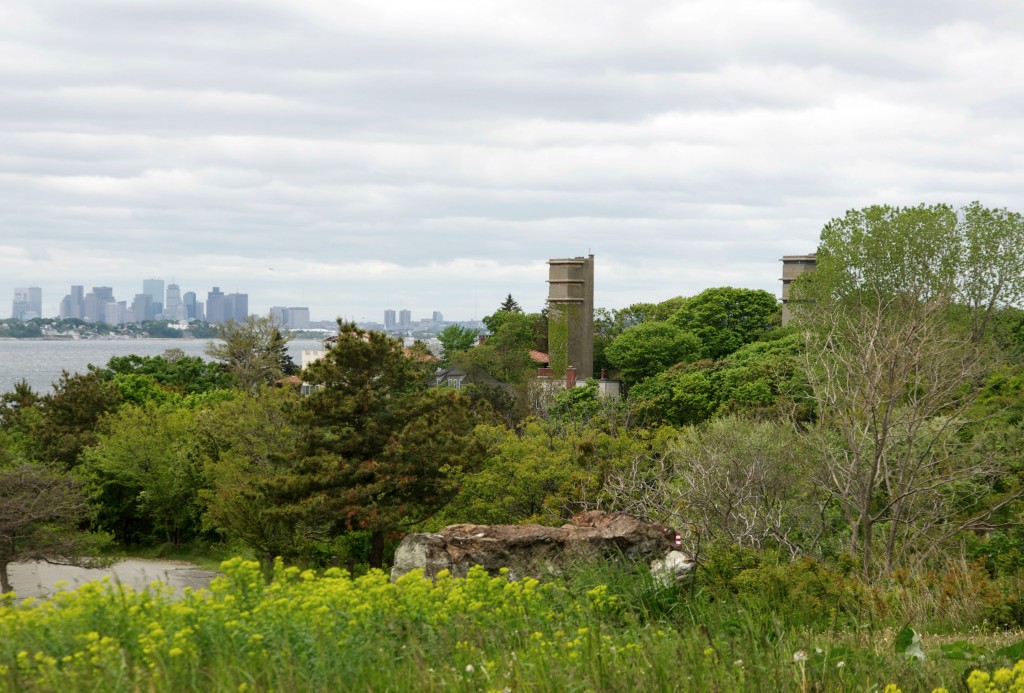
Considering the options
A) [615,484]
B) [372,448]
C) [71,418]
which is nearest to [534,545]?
[615,484]

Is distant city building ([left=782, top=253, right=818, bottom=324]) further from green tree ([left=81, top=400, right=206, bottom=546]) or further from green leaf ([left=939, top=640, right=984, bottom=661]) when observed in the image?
green leaf ([left=939, top=640, right=984, bottom=661])

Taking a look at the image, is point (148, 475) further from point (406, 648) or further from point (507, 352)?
point (507, 352)

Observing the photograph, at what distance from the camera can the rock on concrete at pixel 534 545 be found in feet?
35.2

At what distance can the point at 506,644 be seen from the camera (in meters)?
6.17

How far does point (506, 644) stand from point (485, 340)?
85759 mm

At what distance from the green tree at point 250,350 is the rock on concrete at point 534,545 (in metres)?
61.3

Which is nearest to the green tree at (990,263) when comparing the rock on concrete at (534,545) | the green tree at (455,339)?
the rock on concrete at (534,545)

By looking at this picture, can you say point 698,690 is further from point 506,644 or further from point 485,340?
point 485,340

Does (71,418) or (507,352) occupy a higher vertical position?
(507,352)

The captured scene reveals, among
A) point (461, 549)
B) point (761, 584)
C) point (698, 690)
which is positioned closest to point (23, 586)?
point (461, 549)

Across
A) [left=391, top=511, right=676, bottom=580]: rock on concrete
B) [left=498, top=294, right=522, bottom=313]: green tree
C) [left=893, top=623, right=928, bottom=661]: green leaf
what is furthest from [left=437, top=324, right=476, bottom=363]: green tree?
[left=893, top=623, right=928, bottom=661]: green leaf

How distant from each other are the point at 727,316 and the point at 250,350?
3292 centimetres

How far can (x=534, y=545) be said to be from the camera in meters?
11.6

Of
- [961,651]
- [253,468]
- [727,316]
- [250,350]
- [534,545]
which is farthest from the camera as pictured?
[727,316]
